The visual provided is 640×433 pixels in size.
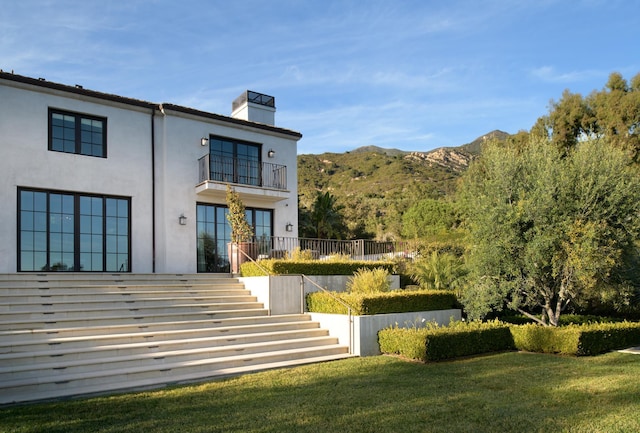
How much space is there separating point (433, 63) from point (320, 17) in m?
4.43

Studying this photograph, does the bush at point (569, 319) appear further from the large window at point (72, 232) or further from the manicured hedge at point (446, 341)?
the large window at point (72, 232)

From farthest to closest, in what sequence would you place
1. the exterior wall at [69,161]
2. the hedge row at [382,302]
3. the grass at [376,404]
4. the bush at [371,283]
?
the bush at [371,283], the exterior wall at [69,161], the hedge row at [382,302], the grass at [376,404]

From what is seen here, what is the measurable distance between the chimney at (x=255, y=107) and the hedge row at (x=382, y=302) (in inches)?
368

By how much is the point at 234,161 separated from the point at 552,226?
11364 mm

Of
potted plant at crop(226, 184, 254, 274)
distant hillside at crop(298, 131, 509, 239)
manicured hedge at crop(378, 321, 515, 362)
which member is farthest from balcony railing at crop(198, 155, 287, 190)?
distant hillside at crop(298, 131, 509, 239)

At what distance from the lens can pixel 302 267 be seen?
47.1ft

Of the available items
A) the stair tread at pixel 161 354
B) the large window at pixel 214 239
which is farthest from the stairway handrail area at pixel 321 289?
the large window at pixel 214 239

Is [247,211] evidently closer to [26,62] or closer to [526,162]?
[26,62]

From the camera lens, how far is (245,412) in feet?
22.0

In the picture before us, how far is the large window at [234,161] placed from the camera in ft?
58.4

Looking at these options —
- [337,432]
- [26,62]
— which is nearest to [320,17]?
[26,62]

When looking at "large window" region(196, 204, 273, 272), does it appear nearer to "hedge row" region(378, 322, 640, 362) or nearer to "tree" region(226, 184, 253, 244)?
"tree" region(226, 184, 253, 244)

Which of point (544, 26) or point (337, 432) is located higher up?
point (544, 26)

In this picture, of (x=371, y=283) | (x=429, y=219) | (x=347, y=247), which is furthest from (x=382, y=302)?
(x=429, y=219)
